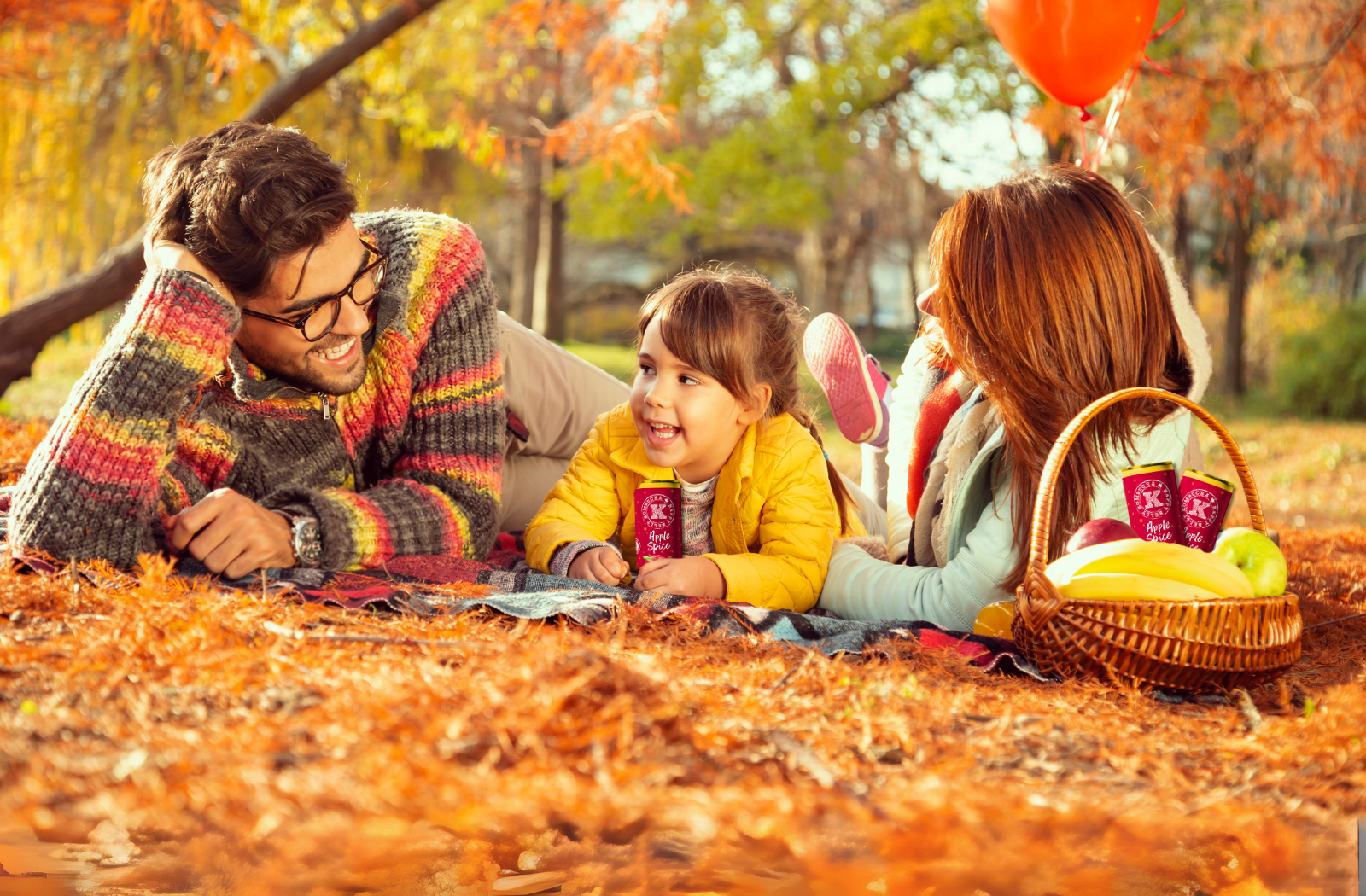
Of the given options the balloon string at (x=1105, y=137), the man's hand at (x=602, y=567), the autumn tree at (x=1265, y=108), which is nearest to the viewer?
the man's hand at (x=602, y=567)

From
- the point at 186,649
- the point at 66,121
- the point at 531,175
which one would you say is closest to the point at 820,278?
the point at 531,175

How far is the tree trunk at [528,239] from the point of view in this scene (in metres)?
16.2

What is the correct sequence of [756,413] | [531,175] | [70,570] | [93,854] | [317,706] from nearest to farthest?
[93,854] < [317,706] < [70,570] < [756,413] < [531,175]

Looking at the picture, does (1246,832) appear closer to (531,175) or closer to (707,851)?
(707,851)

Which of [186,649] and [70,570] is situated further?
[70,570]

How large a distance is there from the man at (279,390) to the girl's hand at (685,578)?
471 mm

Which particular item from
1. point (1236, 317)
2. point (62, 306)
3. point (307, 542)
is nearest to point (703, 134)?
point (1236, 317)

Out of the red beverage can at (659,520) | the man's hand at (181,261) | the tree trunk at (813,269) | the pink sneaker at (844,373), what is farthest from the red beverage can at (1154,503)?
the tree trunk at (813,269)

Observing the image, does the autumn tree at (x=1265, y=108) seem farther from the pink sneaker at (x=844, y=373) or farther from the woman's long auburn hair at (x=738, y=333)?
the woman's long auburn hair at (x=738, y=333)

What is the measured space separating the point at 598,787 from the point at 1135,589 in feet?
3.26

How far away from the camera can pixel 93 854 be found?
3.80 ft

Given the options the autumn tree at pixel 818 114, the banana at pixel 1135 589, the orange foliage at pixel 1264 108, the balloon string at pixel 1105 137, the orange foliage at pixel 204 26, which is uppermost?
the autumn tree at pixel 818 114

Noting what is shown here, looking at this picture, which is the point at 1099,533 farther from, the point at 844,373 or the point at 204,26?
the point at 204,26

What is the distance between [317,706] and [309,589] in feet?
2.61
